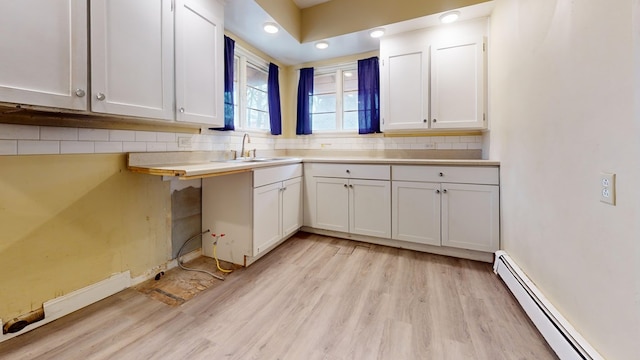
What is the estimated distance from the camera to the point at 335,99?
3686 millimetres

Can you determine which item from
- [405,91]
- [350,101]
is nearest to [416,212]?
[405,91]

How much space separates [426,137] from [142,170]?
115 inches

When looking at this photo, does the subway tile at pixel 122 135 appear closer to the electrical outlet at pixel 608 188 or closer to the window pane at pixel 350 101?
the window pane at pixel 350 101

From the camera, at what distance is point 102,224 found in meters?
1.81

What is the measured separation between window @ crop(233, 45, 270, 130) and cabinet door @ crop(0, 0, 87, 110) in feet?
5.30

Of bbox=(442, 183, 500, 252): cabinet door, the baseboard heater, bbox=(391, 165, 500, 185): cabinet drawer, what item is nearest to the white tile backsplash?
bbox=(391, 165, 500, 185): cabinet drawer

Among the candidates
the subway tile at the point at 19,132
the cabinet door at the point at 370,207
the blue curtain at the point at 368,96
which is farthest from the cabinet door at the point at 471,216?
the subway tile at the point at 19,132

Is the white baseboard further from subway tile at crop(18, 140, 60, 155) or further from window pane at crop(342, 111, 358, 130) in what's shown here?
window pane at crop(342, 111, 358, 130)

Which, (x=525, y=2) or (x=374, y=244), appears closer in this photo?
(x=525, y=2)

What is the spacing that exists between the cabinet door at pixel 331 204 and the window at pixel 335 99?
0.98 meters

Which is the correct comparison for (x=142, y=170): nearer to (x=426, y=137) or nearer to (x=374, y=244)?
(x=374, y=244)

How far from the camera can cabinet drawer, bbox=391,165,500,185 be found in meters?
2.39

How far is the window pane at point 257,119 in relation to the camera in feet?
10.8

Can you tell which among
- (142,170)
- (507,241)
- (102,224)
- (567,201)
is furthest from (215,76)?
(507,241)
